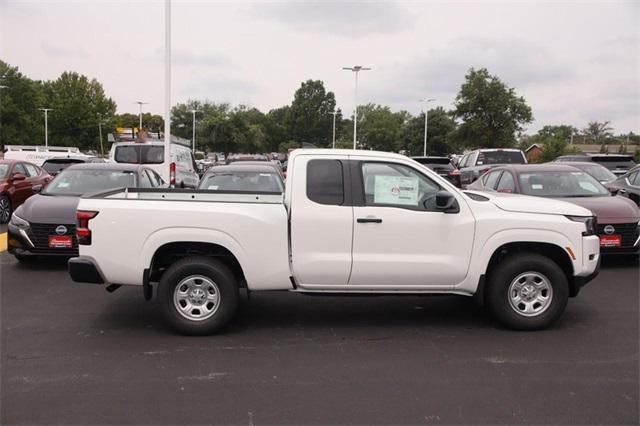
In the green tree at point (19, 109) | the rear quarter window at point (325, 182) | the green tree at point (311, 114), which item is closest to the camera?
the rear quarter window at point (325, 182)

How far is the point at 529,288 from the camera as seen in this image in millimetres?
5934

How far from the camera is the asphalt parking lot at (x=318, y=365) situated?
405 cm

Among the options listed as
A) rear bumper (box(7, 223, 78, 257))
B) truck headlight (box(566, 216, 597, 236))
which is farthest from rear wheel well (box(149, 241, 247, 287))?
truck headlight (box(566, 216, 597, 236))

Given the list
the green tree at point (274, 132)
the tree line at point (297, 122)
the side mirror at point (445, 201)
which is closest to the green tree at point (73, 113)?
the tree line at point (297, 122)

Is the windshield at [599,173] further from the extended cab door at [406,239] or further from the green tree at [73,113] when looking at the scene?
the green tree at [73,113]

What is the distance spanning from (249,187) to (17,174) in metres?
7.41

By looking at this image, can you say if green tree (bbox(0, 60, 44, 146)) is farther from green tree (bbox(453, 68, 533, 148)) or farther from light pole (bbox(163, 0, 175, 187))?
light pole (bbox(163, 0, 175, 187))

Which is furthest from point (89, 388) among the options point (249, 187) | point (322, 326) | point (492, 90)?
point (492, 90)

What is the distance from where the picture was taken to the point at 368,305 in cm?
697

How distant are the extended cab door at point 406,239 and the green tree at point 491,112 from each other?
40253 millimetres

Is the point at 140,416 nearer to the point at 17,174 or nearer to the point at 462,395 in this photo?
the point at 462,395

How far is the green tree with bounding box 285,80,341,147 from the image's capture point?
105 meters

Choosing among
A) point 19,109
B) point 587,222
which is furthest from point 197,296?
point 19,109

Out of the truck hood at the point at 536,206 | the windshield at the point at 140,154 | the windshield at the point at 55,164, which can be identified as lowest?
the truck hood at the point at 536,206
